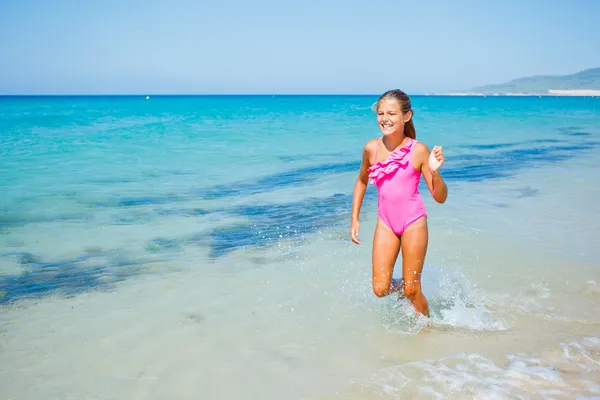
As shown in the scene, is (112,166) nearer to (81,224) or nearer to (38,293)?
(81,224)

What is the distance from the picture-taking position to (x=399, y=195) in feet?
13.9

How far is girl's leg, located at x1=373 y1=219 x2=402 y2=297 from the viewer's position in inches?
170

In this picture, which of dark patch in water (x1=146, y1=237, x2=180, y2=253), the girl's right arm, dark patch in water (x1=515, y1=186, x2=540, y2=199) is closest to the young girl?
the girl's right arm

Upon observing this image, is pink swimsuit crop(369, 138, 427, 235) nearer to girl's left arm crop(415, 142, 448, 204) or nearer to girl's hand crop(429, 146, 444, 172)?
girl's left arm crop(415, 142, 448, 204)

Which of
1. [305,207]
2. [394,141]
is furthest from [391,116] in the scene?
[305,207]

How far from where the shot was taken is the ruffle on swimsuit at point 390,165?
13.9ft

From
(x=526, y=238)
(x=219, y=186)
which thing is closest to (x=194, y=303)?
(x=526, y=238)

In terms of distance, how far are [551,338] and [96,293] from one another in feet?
15.1

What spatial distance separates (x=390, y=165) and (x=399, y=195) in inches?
10.9

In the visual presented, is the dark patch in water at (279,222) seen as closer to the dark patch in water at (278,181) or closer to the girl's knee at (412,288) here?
the dark patch in water at (278,181)

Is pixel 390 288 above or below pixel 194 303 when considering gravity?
above

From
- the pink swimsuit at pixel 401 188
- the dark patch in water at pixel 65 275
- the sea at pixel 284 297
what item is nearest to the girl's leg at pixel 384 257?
the pink swimsuit at pixel 401 188

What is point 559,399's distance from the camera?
3.26 metres

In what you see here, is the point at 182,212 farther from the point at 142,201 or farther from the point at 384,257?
the point at 384,257
